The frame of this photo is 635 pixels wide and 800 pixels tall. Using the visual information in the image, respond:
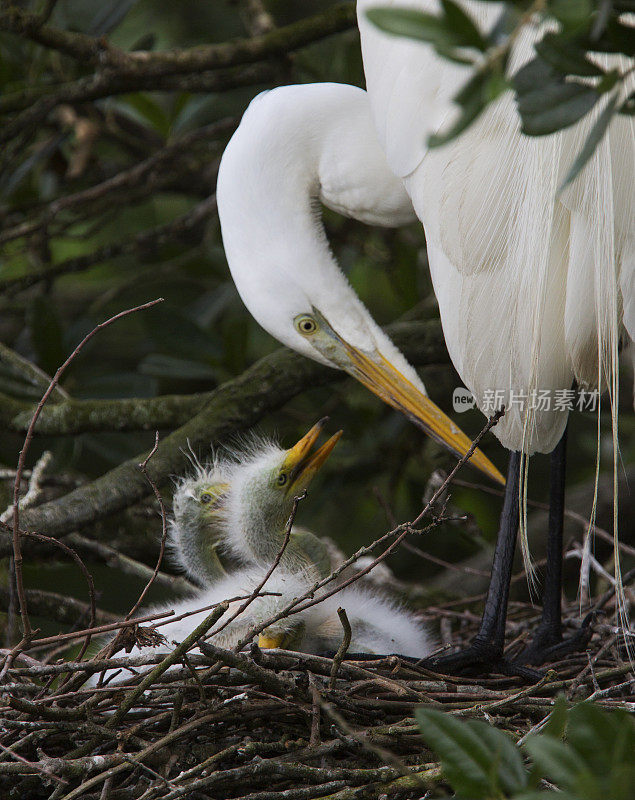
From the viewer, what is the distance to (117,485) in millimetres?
1744

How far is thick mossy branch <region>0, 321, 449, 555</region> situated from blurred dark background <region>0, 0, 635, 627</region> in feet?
0.72

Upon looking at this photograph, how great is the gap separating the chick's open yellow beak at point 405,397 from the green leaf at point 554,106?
3.35ft

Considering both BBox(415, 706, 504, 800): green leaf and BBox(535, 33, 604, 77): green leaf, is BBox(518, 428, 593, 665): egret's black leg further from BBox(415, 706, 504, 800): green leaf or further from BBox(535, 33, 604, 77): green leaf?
BBox(535, 33, 604, 77): green leaf

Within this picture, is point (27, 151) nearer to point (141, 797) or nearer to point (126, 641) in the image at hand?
point (126, 641)

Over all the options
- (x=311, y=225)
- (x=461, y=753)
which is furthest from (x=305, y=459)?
(x=461, y=753)

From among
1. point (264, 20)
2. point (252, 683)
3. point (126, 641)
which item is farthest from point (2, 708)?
point (264, 20)

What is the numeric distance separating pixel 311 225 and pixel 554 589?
2.91 ft

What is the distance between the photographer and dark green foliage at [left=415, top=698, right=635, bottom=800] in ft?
1.88

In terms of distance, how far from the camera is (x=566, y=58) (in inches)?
23.2

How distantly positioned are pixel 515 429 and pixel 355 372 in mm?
318

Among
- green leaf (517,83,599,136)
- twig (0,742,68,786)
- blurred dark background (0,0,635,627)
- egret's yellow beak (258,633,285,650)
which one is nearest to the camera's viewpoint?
green leaf (517,83,599,136)

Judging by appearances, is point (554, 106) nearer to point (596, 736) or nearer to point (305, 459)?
point (596, 736)

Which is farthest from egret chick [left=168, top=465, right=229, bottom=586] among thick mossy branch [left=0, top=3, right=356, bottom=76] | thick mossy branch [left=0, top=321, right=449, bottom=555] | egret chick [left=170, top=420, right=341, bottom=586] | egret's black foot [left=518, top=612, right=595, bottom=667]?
thick mossy branch [left=0, top=3, right=356, bottom=76]

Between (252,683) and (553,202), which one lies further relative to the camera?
(553,202)
